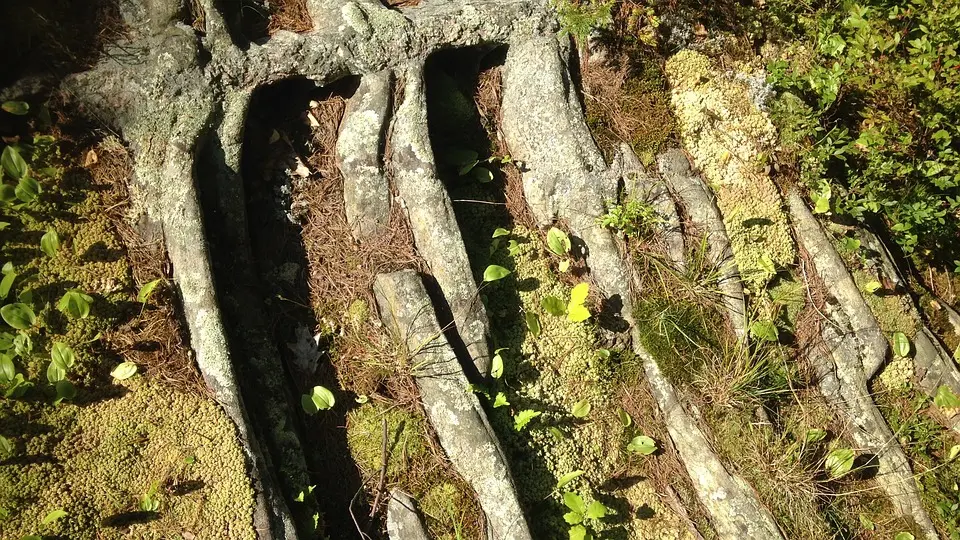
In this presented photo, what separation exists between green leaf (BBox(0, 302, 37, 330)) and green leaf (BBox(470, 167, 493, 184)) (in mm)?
2864

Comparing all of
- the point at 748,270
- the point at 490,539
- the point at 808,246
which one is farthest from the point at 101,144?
the point at 808,246

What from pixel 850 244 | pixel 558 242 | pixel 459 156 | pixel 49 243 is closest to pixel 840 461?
pixel 850 244

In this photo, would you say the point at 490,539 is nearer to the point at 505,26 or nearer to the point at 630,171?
the point at 630,171

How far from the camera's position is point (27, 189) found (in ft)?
11.3

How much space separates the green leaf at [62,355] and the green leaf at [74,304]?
169mm

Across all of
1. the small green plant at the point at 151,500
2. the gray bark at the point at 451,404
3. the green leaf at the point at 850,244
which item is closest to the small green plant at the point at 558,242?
the gray bark at the point at 451,404

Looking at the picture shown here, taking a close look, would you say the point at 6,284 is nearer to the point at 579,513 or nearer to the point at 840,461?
the point at 579,513

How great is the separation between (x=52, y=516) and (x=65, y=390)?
61cm

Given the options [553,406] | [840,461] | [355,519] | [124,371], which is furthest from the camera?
[840,461]

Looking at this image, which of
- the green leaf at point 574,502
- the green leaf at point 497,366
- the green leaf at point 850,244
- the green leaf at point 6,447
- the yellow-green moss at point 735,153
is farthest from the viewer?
the green leaf at point 850,244

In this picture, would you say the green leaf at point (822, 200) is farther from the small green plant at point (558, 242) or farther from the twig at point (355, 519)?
the twig at point (355, 519)

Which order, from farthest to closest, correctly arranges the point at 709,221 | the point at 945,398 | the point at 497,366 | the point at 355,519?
the point at 945,398, the point at 709,221, the point at 497,366, the point at 355,519

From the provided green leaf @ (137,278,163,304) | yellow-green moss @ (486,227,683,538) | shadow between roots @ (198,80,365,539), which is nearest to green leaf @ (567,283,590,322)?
yellow-green moss @ (486,227,683,538)

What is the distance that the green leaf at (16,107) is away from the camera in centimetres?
341
